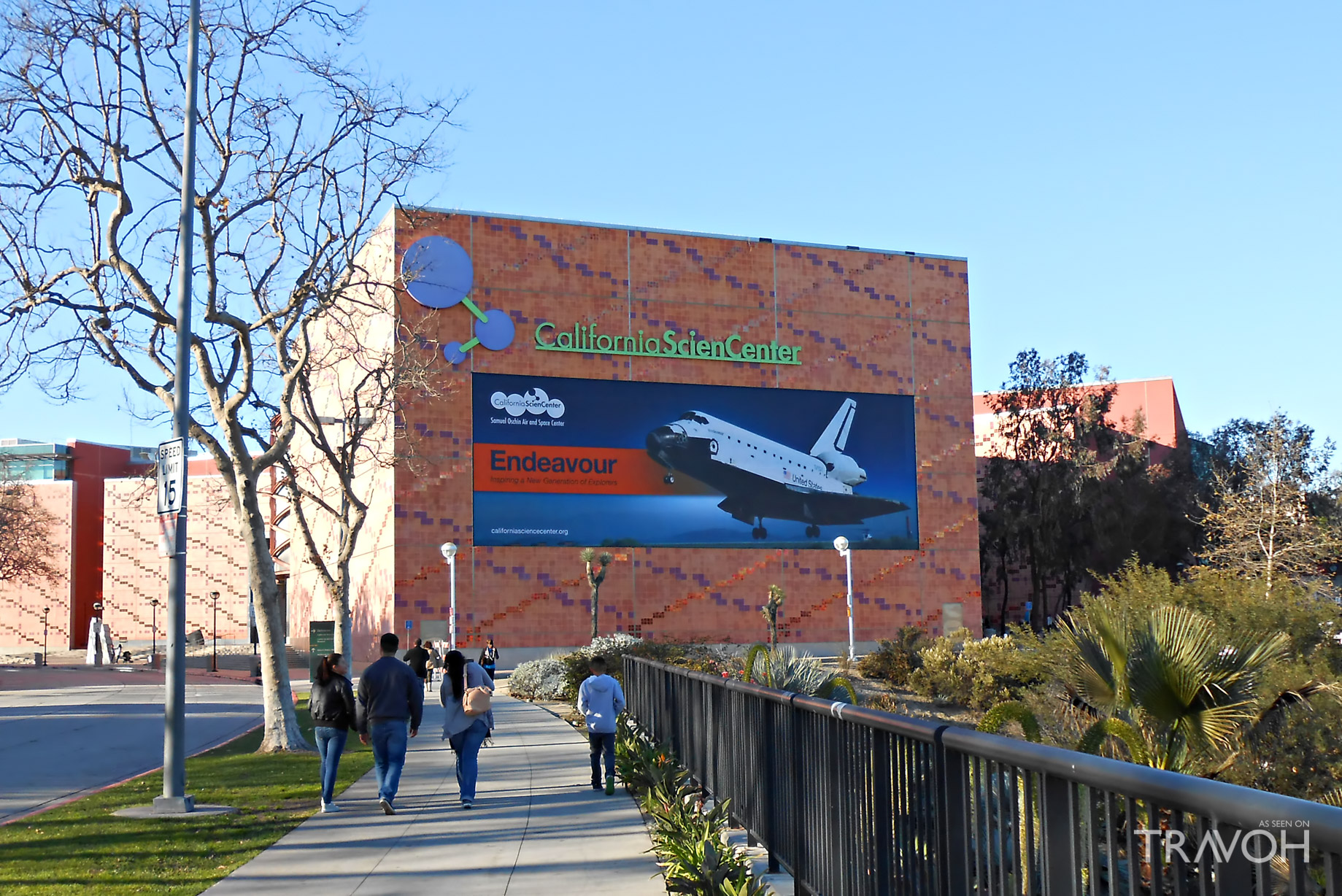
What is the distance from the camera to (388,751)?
11.7 m

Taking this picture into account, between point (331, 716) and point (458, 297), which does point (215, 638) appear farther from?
point (331, 716)

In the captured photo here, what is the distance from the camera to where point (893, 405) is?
5412cm

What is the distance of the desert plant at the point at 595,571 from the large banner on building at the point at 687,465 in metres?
1.69

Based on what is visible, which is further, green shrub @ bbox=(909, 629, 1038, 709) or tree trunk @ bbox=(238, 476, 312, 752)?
green shrub @ bbox=(909, 629, 1038, 709)

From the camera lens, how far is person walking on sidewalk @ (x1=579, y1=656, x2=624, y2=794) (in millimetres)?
12156

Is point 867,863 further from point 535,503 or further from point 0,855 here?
point 535,503

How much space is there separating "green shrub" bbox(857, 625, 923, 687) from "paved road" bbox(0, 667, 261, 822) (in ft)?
56.3

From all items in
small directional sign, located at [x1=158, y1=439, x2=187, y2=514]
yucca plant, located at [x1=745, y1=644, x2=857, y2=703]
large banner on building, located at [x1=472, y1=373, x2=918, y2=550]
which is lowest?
yucca plant, located at [x1=745, y1=644, x2=857, y2=703]

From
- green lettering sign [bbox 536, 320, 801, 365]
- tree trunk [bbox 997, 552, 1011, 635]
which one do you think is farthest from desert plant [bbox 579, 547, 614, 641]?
tree trunk [bbox 997, 552, 1011, 635]

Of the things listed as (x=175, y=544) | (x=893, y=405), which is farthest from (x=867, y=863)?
(x=893, y=405)

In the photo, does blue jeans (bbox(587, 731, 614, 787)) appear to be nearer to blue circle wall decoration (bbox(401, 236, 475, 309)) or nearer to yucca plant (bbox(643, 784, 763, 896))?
yucca plant (bbox(643, 784, 763, 896))

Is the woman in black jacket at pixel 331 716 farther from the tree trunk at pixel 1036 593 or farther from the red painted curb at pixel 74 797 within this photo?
the tree trunk at pixel 1036 593

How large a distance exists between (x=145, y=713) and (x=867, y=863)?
81.9ft

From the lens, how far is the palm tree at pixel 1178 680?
997 centimetres
